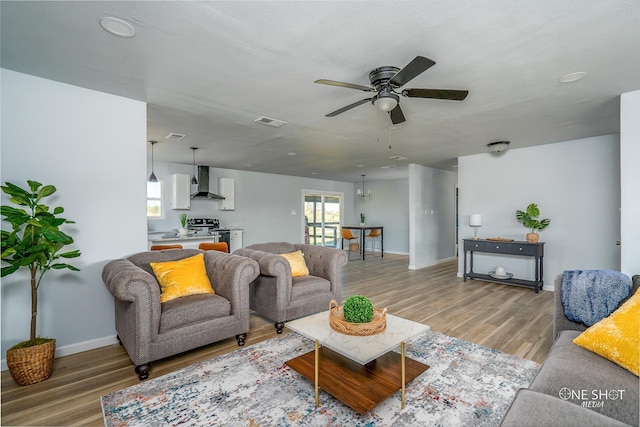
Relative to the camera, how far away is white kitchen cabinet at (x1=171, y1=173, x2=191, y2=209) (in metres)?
6.19

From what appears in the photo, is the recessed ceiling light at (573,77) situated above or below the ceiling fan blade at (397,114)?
above

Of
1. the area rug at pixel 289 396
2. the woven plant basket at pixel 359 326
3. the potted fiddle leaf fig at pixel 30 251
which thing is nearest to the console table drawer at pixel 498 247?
the area rug at pixel 289 396

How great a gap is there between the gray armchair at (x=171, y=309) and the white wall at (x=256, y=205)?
393 cm

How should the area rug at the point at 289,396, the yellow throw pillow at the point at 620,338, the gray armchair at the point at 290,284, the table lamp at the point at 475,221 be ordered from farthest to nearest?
1. the table lamp at the point at 475,221
2. the gray armchair at the point at 290,284
3. the area rug at the point at 289,396
4. the yellow throw pillow at the point at 620,338

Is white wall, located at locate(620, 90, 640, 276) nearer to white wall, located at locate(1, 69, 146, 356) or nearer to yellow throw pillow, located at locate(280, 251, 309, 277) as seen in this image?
yellow throw pillow, located at locate(280, 251, 309, 277)

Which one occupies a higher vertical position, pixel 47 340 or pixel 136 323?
pixel 136 323

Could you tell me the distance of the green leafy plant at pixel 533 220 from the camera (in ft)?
15.6

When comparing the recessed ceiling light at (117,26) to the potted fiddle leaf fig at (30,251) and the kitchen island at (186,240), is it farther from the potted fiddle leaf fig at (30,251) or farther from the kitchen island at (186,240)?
the kitchen island at (186,240)

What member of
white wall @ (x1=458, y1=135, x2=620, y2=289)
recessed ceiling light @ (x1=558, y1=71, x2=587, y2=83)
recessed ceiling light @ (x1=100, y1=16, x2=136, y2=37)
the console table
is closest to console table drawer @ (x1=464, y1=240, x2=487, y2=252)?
the console table

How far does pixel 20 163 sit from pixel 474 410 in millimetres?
3932

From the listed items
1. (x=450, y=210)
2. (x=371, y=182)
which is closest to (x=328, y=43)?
(x=450, y=210)

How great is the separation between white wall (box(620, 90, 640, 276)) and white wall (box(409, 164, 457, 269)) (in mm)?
3711

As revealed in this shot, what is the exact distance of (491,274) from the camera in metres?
5.15

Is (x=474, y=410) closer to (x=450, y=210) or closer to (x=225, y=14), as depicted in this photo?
(x=225, y=14)
